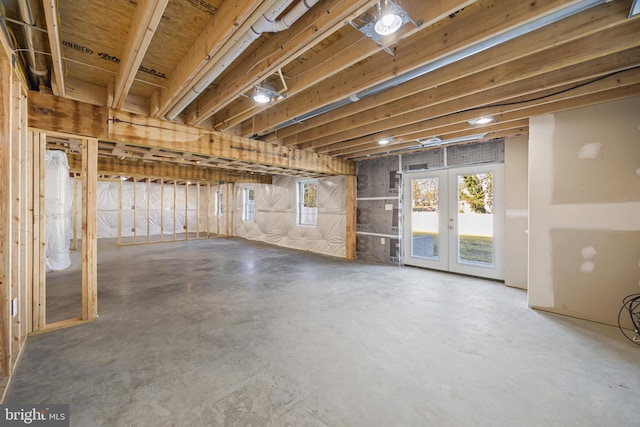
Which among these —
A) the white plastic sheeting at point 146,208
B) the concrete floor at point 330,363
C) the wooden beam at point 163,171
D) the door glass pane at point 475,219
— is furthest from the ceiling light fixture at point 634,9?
the white plastic sheeting at point 146,208

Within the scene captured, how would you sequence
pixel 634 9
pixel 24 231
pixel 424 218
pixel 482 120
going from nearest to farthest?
pixel 634 9 < pixel 24 231 < pixel 482 120 < pixel 424 218

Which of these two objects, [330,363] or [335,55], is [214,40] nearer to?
[335,55]

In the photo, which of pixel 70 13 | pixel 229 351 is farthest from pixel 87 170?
pixel 229 351

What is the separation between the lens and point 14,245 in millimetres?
2008

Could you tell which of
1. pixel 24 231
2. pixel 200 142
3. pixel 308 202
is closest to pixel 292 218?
pixel 308 202

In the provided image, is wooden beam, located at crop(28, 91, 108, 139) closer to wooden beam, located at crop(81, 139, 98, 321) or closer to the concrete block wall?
wooden beam, located at crop(81, 139, 98, 321)

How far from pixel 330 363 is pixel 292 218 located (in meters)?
5.82

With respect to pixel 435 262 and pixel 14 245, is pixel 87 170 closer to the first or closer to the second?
pixel 14 245

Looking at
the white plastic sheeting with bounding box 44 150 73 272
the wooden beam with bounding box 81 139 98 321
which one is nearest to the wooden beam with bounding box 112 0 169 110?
the wooden beam with bounding box 81 139 98 321

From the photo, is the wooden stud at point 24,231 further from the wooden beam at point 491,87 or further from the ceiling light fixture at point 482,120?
the ceiling light fixture at point 482,120

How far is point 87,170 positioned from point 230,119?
1.57m

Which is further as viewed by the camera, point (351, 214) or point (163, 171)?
point (163, 171)

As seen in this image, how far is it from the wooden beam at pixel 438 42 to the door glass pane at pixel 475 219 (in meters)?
3.21

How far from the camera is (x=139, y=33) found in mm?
1627
